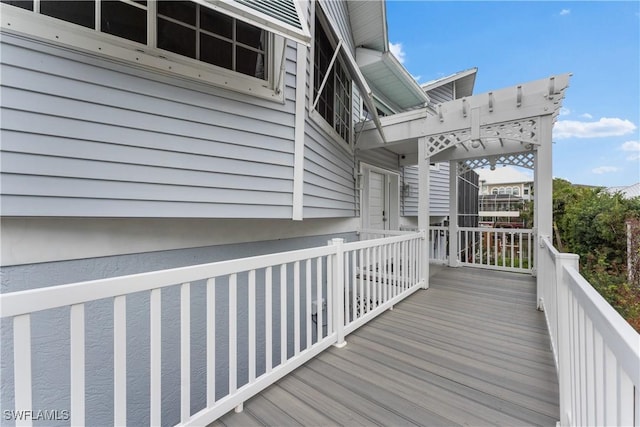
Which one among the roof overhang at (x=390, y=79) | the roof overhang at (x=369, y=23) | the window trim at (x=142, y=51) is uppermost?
the roof overhang at (x=369, y=23)

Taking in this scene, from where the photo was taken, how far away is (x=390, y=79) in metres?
7.04

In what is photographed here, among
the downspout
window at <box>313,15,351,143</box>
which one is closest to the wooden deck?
the downspout

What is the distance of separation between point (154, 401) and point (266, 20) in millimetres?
2578

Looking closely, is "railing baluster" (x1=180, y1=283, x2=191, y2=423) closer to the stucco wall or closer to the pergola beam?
the stucco wall

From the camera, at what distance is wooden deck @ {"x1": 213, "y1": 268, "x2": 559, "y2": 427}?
1688mm

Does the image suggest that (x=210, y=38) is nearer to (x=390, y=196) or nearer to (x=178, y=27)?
(x=178, y=27)

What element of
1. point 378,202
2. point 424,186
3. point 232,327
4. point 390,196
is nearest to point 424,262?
point 424,186

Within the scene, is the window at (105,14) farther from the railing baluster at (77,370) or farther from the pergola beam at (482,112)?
the pergola beam at (482,112)

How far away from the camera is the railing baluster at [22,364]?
37.9 inches

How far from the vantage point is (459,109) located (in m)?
4.25

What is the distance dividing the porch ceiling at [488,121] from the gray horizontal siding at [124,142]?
262cm

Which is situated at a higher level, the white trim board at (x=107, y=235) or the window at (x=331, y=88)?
the window at (x=331, y=88)

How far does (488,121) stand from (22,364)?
502cm

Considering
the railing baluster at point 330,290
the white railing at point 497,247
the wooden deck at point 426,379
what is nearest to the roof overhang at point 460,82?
the white railing at point 497,247
